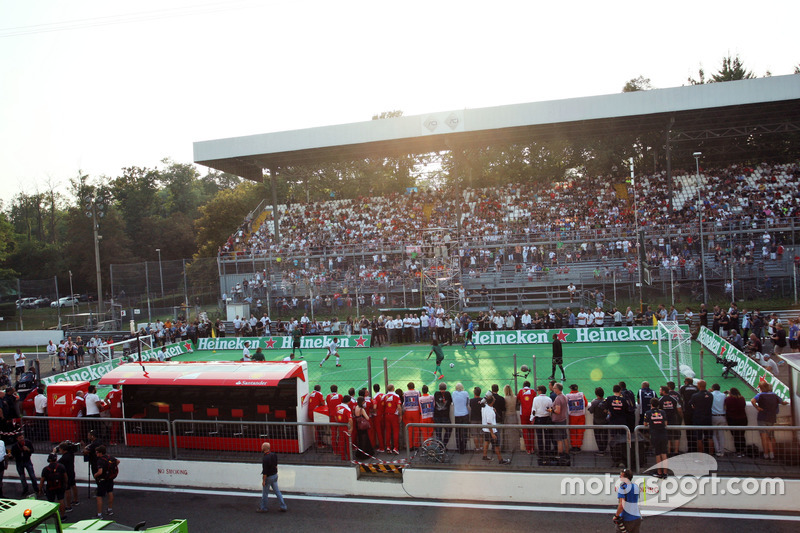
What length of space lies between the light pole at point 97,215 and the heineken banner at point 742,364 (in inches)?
1305

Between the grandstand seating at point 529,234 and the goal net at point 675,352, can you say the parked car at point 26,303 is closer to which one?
the grandstand seating at point 529,234

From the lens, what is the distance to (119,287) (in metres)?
36.2

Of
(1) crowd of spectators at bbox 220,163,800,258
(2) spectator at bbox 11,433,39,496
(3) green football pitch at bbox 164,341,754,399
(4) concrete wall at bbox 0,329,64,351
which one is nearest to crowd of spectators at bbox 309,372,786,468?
(3) green football pitch at bbox 164,341,754,399

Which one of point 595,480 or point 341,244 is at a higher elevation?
point 341,244

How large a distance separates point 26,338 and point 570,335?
3473cm

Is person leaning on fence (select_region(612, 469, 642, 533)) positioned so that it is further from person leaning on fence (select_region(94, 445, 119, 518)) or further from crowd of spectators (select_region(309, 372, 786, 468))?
person leaning on fence (select_region(94, 445, 119, 518))

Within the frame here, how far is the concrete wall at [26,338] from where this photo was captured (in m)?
36.3

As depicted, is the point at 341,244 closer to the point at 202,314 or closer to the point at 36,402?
the point at 202,314

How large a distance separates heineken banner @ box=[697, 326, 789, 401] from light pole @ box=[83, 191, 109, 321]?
33.1 metres

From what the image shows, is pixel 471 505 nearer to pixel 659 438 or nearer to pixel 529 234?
pixel 659 438

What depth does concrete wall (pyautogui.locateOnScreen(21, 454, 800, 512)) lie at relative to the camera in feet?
30.6

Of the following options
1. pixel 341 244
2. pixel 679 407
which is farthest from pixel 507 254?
pixel 679 407

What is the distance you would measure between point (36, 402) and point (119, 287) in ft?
76.9

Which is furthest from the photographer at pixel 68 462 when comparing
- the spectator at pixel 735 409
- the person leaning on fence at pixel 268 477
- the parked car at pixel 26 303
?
the parked car at pixel 26 303
